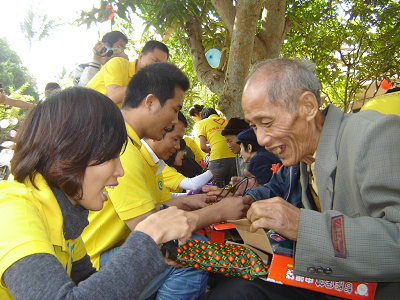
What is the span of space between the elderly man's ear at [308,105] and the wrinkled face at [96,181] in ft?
3.84

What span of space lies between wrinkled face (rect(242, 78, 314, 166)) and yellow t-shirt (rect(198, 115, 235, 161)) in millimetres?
3670

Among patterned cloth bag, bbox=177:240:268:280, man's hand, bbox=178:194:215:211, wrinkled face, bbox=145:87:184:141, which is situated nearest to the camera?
patterned cloth bag, bbox=177:240:268:280

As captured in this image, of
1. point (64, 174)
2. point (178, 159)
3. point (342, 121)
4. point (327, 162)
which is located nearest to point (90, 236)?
point (64, 174)

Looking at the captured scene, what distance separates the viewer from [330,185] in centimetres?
165

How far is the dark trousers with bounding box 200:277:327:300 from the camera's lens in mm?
1622

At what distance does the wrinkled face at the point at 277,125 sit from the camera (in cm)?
183

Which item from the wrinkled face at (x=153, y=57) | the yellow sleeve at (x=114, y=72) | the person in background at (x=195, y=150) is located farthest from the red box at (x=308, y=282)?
the person in background at (x=195, y=150)

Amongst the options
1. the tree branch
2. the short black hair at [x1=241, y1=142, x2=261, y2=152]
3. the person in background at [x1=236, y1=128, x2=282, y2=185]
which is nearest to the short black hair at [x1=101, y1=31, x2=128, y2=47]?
the tree branch

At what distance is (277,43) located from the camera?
5.11m

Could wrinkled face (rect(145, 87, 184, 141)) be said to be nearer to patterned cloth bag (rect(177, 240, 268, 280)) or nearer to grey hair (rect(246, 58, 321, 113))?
grey hair (rect(246, 58, 321, 113))

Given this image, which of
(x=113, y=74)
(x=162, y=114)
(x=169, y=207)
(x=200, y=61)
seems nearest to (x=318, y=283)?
(x=169, y=207)

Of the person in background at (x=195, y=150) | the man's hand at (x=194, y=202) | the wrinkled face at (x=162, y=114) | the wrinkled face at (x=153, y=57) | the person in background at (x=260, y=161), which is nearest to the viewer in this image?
the wrinkled face at (x=162, y=114)

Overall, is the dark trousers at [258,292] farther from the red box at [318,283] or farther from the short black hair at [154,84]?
the short black hair at [154,84]

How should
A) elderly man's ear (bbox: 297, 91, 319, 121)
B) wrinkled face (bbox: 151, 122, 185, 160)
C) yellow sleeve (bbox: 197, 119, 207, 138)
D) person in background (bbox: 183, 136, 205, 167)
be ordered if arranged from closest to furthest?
elderly man's ear (bbox: 297, 91, 319, 121) < wrinkled face (bbox: 151, 122, 185, 160) < yellow sleeve (bbox: 197, 119, 207, 138) < person in background (bbox: 183, 136, 205, 167)
